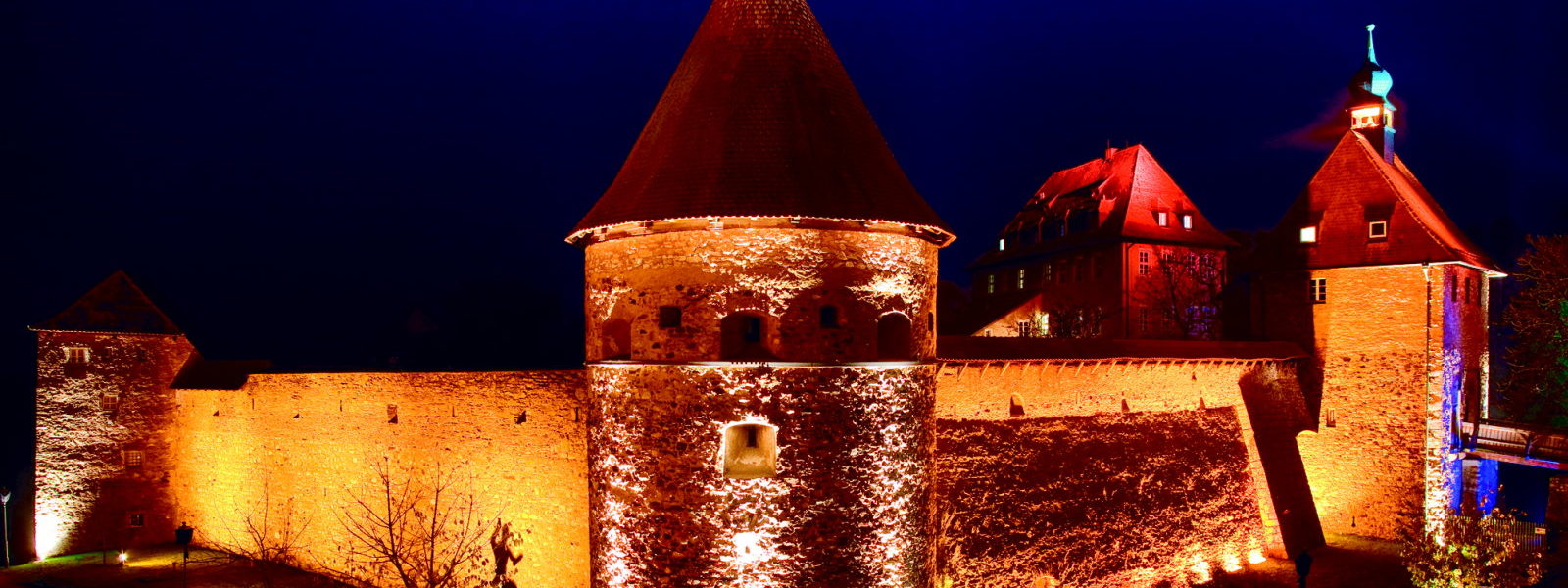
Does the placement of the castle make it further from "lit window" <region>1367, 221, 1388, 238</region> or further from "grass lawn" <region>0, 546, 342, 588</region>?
"grass lawn" <region>0, 546, 342, 588</region>

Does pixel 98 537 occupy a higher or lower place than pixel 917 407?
lower

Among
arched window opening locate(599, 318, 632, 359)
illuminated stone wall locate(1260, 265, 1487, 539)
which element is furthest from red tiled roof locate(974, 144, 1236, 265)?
arched window opening locate(599, 318, 632, 359)

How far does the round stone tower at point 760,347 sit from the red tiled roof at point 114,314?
1634 centimetres

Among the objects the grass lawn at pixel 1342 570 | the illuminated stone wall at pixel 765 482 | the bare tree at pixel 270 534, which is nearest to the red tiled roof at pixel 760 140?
the illuminated stone wall at pixel 765 482

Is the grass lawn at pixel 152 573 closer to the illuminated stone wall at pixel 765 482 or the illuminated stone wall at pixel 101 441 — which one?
the illuminated stone wall at pixel 101 441

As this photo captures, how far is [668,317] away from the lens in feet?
39.1

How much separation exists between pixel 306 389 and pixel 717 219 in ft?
41.8

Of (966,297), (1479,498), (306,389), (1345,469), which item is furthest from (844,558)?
(966,297)

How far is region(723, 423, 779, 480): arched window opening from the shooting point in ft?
37.9

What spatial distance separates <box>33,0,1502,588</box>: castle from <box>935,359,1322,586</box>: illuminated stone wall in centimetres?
6

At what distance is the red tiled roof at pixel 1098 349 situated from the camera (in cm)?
1633

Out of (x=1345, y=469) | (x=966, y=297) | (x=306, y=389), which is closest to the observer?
(x=306, y=389)

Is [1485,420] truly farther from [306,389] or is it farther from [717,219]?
[306,389]

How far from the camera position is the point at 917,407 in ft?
40.6
